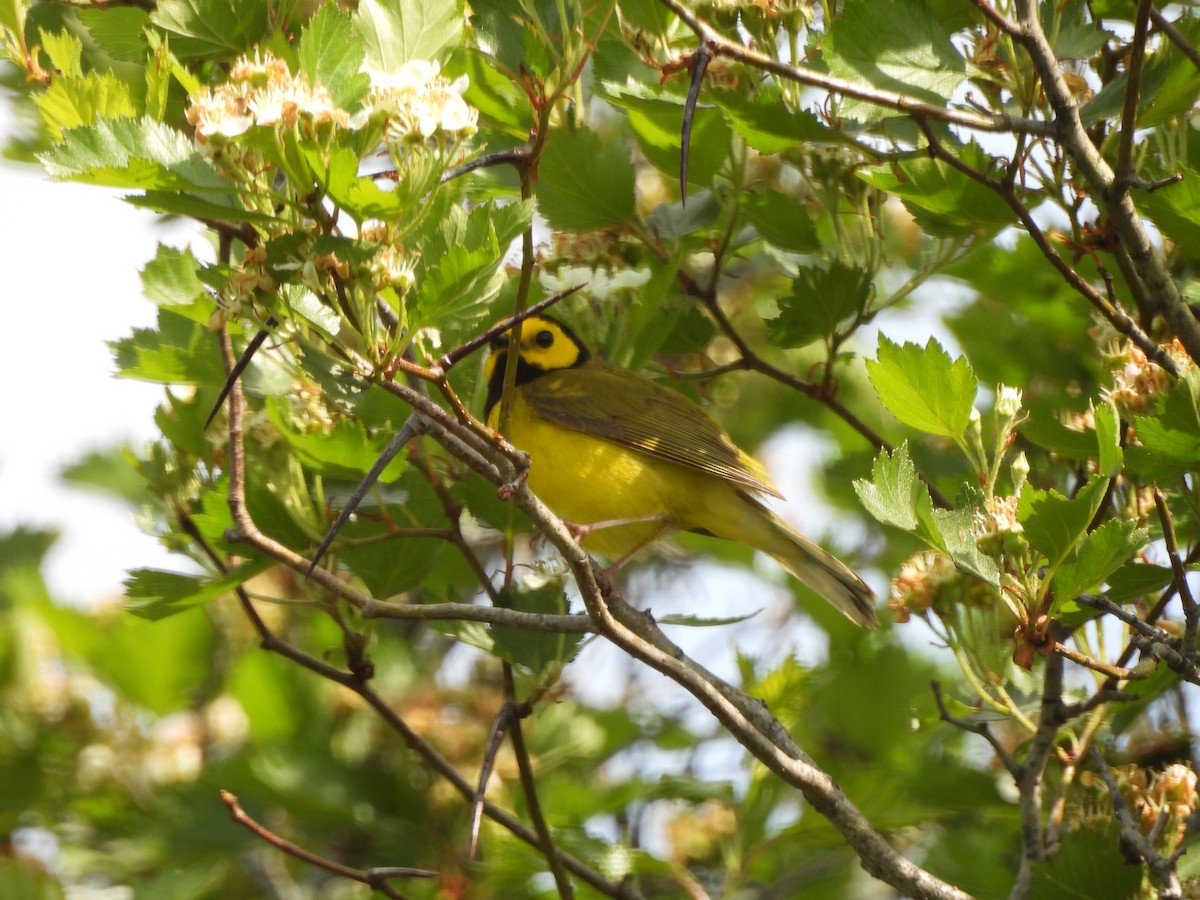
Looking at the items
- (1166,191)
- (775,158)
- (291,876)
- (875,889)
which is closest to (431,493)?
(775,158)

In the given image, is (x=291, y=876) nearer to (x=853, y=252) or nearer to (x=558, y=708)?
(x=558, y=708)

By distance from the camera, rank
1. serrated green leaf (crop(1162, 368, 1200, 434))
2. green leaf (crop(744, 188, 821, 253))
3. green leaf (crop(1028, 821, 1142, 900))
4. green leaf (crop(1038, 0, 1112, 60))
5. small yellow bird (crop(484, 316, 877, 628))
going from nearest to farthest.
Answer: serrated green leaf (crop(1162, 368, 1200, 434)) → green leaf (crop(1038, 0, 1112, 60)) → green leaf (crop(1028, 821, 1142, 900)) → green leaf (crop(744, 188, 821, 253)) → small yellow bird (crop(484, 316, 877, 628))

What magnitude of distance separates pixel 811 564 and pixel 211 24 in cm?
266

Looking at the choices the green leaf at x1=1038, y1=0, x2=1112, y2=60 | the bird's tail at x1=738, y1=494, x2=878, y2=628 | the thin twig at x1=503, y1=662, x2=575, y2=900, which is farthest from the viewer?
the bird's tail at x1=738, y1=494, x2=878, y2=628

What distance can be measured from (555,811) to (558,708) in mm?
788

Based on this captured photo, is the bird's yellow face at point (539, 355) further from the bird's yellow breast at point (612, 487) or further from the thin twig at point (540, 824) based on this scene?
the thin twig at point (540, 824)

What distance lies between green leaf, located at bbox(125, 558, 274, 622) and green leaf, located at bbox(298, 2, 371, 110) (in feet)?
4.23

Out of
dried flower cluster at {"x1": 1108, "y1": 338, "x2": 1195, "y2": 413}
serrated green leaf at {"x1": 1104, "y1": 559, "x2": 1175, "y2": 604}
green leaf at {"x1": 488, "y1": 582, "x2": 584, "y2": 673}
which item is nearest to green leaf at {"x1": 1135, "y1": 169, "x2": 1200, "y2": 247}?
dried flower cluster at {"x1": 1108, "y1": 338, "x2": 1195, "y2": 413}

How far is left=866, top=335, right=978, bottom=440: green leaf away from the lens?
270cm

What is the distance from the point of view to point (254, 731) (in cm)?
529

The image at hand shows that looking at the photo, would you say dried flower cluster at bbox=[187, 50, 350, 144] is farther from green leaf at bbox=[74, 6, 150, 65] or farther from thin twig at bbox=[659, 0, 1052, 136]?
green leaf at bbox=[74, 6, 150, 65]

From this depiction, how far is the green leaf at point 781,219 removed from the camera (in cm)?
367

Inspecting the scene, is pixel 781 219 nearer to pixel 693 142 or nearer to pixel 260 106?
pixel 693 142

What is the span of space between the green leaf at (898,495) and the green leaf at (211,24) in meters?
1.63
